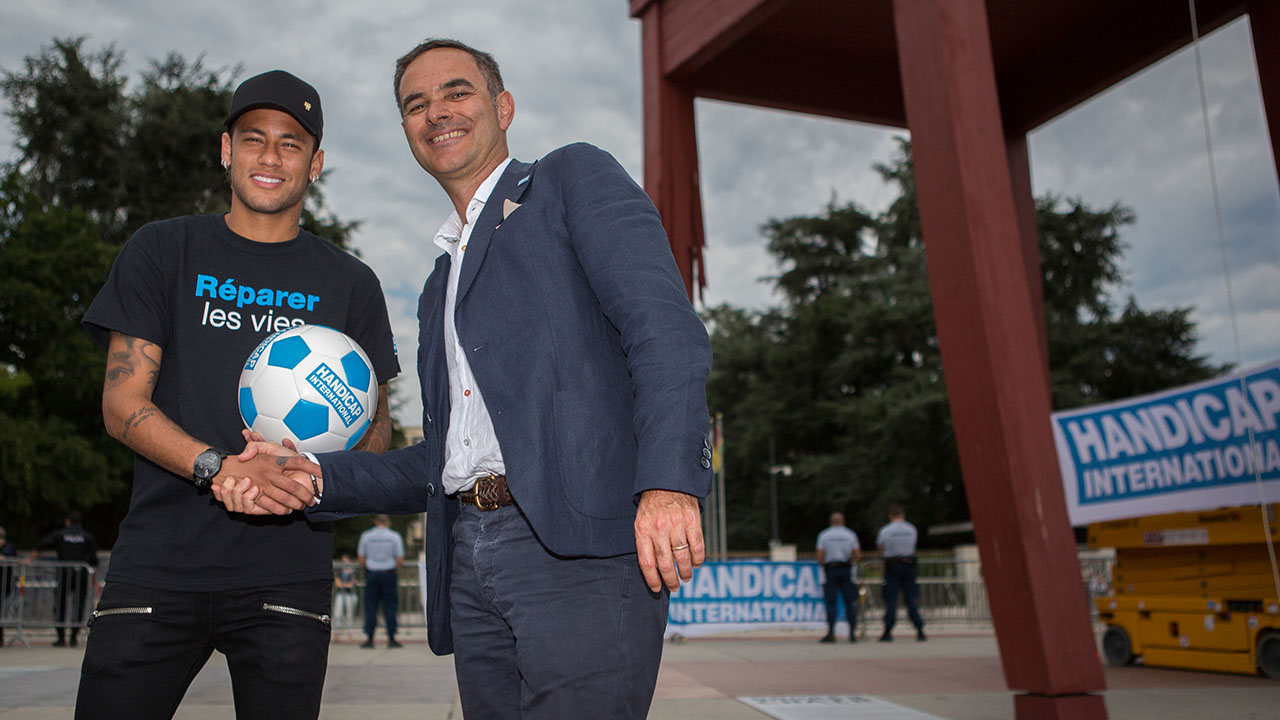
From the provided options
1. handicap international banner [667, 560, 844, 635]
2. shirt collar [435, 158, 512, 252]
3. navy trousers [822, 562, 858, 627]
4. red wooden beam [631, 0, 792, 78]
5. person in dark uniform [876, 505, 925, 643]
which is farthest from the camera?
handicap international banner [667, 560, 844, 635]

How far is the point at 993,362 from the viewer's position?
5414 millimetres

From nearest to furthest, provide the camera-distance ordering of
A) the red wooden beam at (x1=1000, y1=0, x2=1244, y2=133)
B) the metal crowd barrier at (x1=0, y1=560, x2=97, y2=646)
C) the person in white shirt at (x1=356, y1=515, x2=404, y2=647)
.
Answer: the red wooden beam at (x1=1000, y1=0, x2=1244, y2=133), the person in white shirt at (x1=356, y1=515, x2=404, y2=647), the metal crowd barrier at (x1=0, y1=560, x2=97, y2=646)

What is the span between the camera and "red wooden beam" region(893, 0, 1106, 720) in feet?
17.1

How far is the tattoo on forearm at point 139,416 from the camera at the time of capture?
8.35 ft

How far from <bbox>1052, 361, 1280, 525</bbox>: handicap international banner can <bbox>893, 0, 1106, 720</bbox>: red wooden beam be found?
3155 millimetres

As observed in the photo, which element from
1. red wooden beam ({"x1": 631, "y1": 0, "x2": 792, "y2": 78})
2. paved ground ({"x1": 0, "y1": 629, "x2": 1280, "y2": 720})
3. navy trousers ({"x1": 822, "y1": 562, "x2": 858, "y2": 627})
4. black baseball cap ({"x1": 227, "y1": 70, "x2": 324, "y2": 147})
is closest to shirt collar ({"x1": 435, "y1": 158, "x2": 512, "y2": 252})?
black baseball cap ({"x1": 227, "y1": 70, "x2": 324, "y2": 147})

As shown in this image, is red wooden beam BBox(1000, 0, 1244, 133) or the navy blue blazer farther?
red wooden beam BBox(1000, 0, 1244, 133)

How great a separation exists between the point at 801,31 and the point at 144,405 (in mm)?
7345

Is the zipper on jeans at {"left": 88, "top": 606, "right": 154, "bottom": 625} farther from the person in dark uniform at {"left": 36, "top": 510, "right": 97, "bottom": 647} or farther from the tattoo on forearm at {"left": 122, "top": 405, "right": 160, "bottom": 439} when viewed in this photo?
the person in dark uniform at {"left": 36, "top": 510, "right": 97, "bottom": 647}

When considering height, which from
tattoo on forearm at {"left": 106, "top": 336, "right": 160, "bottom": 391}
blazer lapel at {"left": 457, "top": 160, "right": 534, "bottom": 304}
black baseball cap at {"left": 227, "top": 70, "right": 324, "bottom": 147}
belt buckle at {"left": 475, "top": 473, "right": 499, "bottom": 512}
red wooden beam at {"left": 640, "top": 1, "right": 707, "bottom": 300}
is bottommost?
belt buckle at {"left": 475, "top": 473, "right": 499, "bottom": 512}

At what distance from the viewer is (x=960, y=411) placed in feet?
18.4

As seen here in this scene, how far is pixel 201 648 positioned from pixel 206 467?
0.49 m

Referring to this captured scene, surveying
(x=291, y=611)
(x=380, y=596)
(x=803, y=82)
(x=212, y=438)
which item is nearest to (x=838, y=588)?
(x=380, y=596)

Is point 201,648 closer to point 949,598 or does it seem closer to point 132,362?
point 132,362
